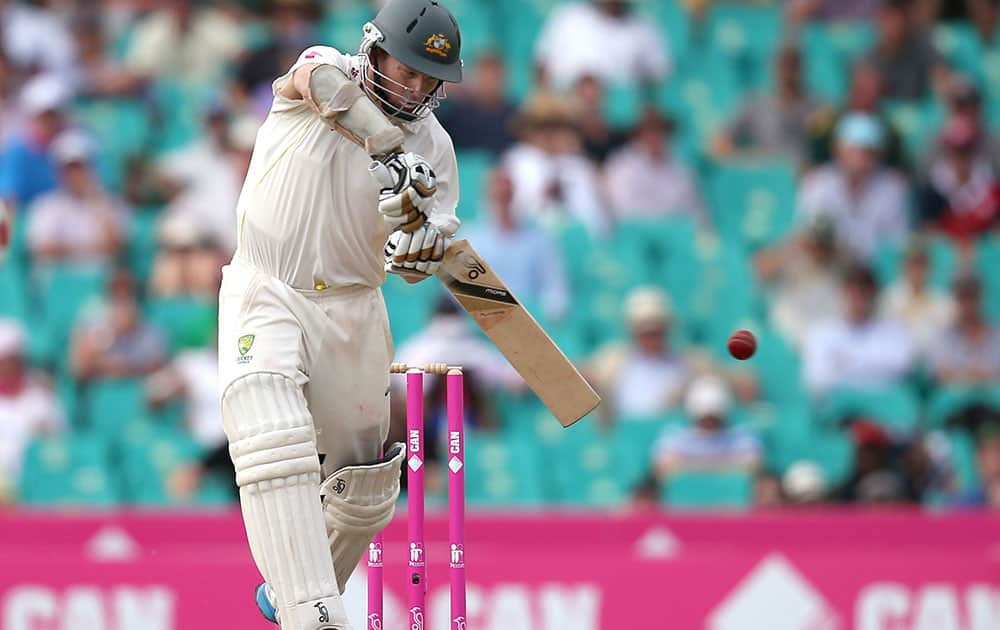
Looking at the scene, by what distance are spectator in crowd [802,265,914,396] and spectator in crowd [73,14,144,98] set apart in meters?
3.90

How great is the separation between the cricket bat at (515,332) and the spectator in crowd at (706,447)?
3028 millimetres

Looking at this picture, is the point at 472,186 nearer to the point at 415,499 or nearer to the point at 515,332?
the point at 515,332

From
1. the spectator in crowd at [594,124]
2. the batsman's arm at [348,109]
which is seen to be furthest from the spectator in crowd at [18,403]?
the batsman's arm at [348,109]

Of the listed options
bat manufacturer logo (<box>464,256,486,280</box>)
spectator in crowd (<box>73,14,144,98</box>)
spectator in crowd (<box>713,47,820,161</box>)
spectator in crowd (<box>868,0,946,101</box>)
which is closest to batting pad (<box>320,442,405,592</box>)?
bat manufacturer logo (<box>464,256,486,280</box>)

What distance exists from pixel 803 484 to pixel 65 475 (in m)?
3.22

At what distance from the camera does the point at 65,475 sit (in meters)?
8.17

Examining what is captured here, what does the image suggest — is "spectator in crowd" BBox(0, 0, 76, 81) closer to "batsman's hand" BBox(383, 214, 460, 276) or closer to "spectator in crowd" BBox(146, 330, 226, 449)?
"spectator in crowd" BBox(146, 330, 226, 449)

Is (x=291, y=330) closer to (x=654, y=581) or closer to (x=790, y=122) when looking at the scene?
(x=654, y=581)

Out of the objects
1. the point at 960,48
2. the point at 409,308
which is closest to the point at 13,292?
the point at 409,308

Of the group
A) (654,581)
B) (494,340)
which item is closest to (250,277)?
(494,340)

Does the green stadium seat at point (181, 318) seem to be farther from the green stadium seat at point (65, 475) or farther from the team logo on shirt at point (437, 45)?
the team logo on shirt at point (437, 45)

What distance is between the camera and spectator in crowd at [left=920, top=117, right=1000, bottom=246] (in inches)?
399

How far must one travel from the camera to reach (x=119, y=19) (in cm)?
1053

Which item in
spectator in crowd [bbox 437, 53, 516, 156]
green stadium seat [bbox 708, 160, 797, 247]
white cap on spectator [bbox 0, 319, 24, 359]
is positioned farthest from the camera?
green stadium seat [bbox 708, 160, 797, 247]
